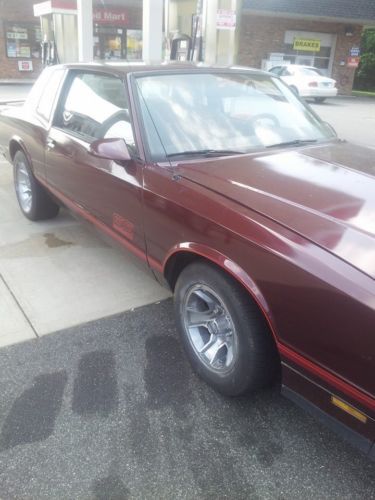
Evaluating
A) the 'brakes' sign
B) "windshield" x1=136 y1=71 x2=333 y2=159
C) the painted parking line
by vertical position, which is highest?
the 'brakes' sign

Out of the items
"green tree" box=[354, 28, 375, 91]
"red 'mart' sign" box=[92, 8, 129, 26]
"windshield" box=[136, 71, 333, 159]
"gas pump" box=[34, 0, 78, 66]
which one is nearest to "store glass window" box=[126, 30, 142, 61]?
"red 'mart' sign" box=[92, 8, 129, 26]

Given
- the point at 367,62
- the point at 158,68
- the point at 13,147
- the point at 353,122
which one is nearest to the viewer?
the point at 158,68

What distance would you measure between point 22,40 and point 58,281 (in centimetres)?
2337

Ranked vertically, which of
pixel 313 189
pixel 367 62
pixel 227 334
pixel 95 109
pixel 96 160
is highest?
pixel 367 62

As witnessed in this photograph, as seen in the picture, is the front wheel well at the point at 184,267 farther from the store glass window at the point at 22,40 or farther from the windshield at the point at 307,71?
the store glass window at the point at 22,40

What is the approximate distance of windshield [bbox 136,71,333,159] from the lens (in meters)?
2.90

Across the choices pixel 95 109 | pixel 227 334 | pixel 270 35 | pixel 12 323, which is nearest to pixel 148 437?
pixel 227 334

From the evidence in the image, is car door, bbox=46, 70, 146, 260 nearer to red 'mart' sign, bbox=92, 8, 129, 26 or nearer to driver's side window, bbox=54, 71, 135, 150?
driver's side window, bbox=54, 71, 135, 150

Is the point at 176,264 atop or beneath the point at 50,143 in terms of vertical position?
beneath

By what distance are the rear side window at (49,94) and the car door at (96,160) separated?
0.17 metres

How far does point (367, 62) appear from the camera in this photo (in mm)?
30453

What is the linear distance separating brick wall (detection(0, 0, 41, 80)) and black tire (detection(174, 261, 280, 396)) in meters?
24.4

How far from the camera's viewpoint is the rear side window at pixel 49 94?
416 centimetres

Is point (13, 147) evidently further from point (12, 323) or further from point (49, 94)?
point (12, 323)
